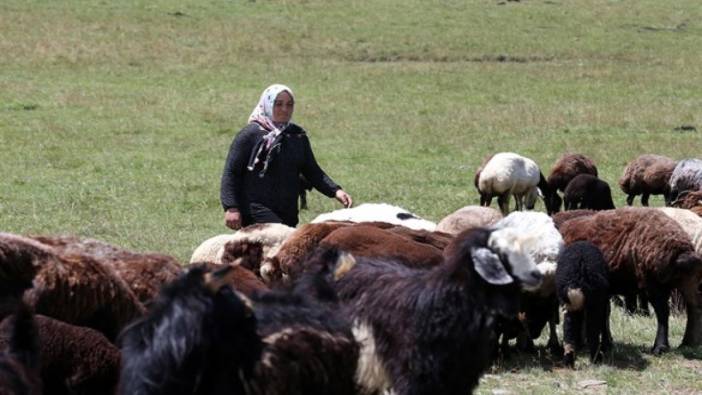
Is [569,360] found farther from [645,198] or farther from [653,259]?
[645,198]

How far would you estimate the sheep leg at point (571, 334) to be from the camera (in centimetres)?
902

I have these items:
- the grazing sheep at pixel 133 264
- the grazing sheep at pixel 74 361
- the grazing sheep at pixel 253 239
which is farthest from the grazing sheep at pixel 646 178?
the grazing sheep at pixel 74 361

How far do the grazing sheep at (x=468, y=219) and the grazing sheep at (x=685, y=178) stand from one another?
6838mm

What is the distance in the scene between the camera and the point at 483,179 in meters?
19.3

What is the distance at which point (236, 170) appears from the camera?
10.3 meters

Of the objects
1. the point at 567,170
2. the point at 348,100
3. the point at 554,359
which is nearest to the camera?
the point at 554,359

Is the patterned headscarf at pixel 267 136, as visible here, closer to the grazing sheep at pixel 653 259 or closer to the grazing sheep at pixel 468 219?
the grazing sheep at pixel 468 219

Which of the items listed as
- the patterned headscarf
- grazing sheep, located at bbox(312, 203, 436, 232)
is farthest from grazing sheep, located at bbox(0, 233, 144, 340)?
grazing sheep, located at bbox(312, 203, 436, 232)

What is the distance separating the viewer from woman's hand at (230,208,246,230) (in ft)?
33.2

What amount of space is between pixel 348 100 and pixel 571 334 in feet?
78.2

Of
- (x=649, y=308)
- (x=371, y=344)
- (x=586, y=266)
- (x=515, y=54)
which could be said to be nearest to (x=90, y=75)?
(x=515, y=54)

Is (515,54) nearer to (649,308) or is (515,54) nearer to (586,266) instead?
(649,308)

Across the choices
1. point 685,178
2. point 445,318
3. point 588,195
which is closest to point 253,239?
point 445,318

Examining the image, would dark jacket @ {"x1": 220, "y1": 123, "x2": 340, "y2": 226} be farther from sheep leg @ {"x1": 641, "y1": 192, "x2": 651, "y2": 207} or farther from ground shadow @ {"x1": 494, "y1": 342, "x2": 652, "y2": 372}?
sheep leg @ {"x1": 641, "y1": 192, "x2": 651, "y2": 207}
